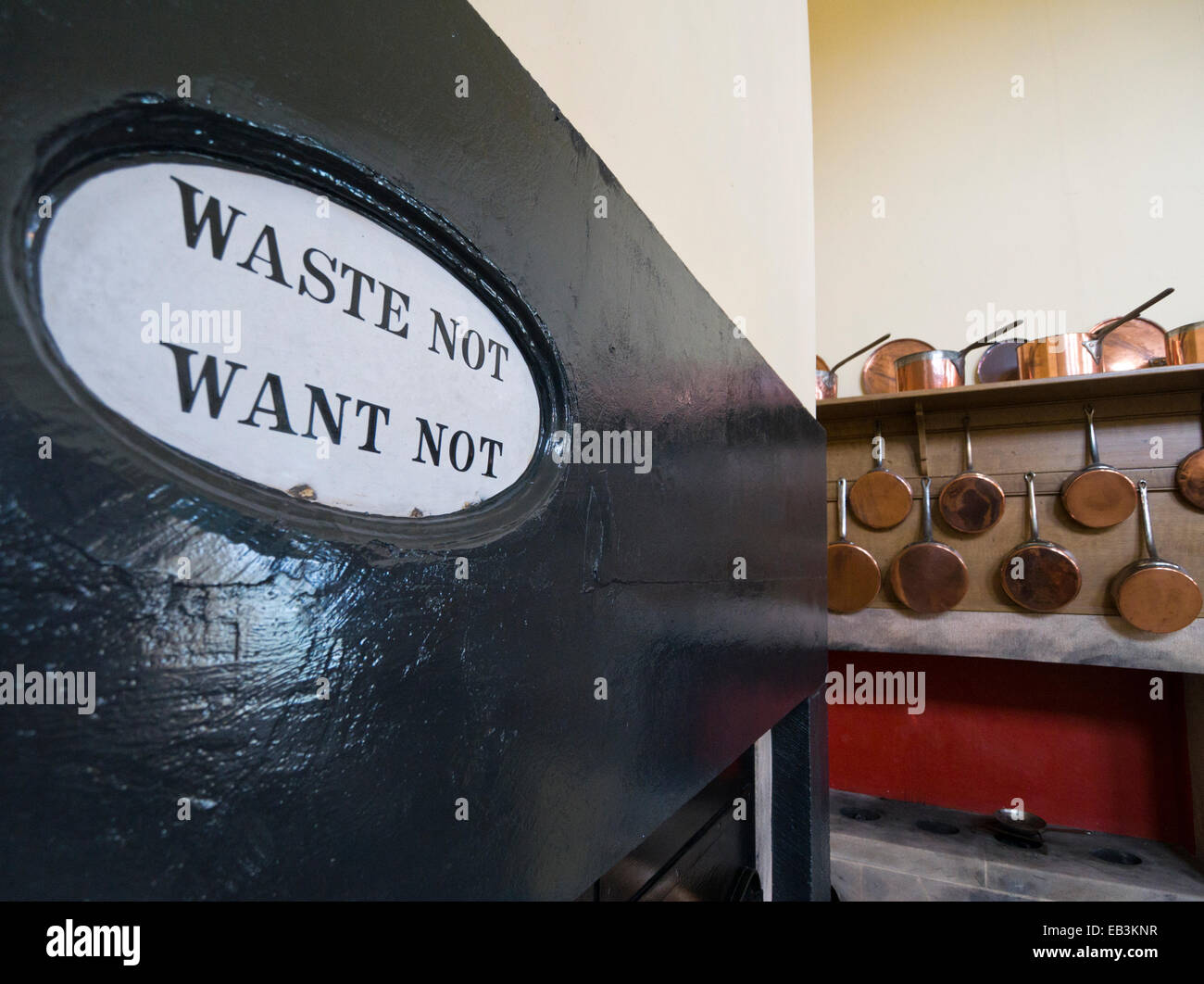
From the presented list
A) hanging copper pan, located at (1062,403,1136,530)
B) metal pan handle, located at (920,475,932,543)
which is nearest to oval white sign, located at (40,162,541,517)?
metal pan handle, located at (920,475,932,543)

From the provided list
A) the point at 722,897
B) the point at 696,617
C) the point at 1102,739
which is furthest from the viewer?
the point at 1102,739

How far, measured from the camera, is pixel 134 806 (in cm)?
20

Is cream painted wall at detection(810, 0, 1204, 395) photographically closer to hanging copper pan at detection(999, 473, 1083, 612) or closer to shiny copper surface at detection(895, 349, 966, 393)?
shiny copper surface at detection(895, 349, 966, 393)

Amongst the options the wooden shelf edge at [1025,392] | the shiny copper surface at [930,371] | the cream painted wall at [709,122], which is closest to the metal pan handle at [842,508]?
the wooden shelf edge at [1025,392]

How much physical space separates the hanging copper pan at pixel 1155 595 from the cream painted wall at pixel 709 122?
162cm

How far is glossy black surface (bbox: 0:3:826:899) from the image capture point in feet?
0.58

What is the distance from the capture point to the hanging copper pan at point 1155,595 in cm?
207

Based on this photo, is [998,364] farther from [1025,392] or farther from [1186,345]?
[1186,345]

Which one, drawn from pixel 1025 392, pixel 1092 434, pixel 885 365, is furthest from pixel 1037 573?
pixel 885 365

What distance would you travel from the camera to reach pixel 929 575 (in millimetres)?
2443
